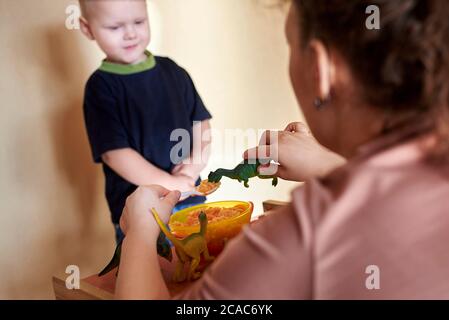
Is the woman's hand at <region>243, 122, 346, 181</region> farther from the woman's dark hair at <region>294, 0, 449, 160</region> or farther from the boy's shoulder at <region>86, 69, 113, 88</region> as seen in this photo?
the boy's shoulder at <region>86, 69, 113, 88</region>

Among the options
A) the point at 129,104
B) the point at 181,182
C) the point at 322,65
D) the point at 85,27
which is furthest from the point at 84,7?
the point at 322,65

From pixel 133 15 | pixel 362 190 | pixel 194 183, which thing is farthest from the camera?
pixel 194 183

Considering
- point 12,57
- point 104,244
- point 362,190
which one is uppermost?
point 12,57

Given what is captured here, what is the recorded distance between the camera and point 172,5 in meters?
1.02

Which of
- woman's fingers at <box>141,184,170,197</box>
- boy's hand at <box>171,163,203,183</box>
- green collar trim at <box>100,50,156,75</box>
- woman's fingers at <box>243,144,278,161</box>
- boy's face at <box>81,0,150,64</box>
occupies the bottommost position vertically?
boy's hand at <box>171,163,203,183</box>

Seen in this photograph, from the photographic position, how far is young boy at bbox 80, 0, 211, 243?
2.54ft

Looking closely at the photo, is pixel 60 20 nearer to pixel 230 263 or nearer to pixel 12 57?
pixel 12 57

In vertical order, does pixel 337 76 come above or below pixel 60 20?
below

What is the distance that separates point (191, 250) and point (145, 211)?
0.06 m

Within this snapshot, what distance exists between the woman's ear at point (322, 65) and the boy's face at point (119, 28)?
51 centimetres

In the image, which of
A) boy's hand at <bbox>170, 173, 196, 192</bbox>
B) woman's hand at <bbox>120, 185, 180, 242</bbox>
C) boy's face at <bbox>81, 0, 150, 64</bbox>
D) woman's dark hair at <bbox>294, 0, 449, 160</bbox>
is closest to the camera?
woman's dark hair at <bbox>294, 0, 449, 160</bbox>

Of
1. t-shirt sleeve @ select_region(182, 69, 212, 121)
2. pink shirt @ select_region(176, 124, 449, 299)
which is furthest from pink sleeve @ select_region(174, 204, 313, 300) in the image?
t-shirt sleeve @ select_region(182, 69, 212, 121)
